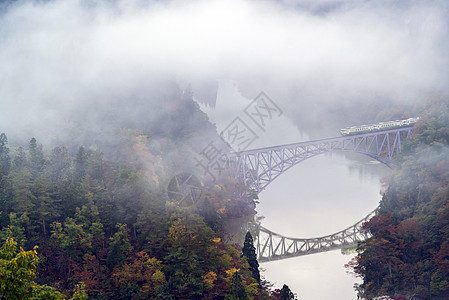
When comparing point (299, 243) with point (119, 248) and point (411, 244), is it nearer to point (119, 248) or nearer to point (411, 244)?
point (411, 244)

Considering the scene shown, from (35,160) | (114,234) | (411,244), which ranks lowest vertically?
(411,244)

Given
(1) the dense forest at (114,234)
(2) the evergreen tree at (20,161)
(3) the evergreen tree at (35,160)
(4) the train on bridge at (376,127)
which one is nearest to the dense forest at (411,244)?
(1) the dense forest at (114,234)

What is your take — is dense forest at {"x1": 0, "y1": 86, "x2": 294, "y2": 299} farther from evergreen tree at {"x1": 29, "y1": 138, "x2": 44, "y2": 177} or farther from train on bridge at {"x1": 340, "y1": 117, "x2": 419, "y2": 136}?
train on bridge at {"x1": 340, "y1": 117, "x2": 419, "y2": 136}

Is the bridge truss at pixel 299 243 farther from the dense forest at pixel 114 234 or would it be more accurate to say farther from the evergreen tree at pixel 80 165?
the evergreen tree at pixel 80 165

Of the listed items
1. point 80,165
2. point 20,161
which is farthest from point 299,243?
point 20,161

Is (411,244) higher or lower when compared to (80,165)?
lower
